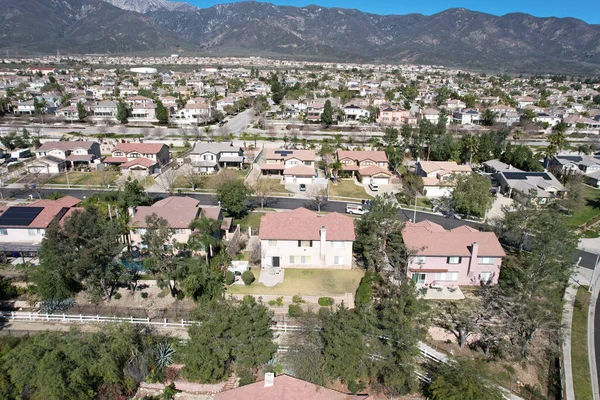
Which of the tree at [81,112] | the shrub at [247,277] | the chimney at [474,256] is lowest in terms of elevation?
the shrub at [247,277]

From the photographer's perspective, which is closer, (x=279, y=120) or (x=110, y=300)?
(x=110, y=300)

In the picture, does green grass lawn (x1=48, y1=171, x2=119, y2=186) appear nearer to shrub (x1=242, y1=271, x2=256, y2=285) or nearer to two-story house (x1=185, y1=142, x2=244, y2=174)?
two-story house (x1=185, y1=142, x2=244, y2=174)

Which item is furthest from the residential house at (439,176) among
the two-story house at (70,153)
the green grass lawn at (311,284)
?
the two-story house at (70,153)

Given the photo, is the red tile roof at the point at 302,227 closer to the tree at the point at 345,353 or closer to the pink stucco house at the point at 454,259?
the pink stucco house at the point at 454,259

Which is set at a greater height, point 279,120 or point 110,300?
point 279,120

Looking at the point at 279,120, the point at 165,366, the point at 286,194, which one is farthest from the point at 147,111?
the point at 165,366

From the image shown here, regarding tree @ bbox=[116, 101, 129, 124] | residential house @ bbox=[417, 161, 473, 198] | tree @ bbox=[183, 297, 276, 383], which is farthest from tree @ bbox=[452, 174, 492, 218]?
tree @ bbox=[116, 101, 129, 124]

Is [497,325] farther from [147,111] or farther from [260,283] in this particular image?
[147,111]
